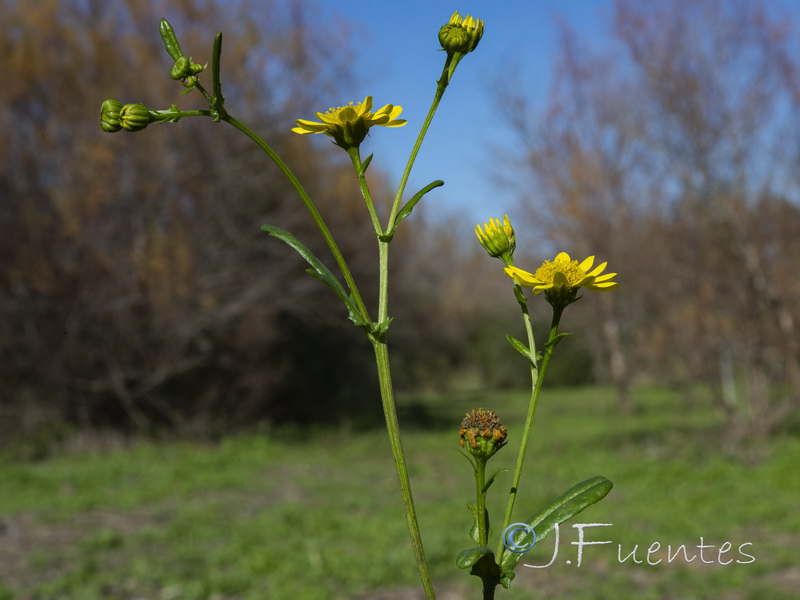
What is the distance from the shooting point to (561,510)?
0.77 meters

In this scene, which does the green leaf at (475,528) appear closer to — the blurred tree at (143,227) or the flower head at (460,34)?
the flower head at (460,34)

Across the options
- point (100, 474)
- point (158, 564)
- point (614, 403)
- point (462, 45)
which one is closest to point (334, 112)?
point (462, 45)

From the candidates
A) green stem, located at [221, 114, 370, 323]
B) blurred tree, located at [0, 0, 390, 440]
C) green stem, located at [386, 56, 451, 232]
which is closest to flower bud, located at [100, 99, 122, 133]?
green stem, located at [221, 114, 370, 323]

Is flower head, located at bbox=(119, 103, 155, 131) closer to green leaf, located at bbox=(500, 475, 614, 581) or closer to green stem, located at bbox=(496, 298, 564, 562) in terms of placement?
green stem, located at bbox=(496, 298, 564, 562)

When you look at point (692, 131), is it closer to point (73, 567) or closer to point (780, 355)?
point (780, 355)

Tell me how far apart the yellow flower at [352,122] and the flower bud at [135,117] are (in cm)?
13

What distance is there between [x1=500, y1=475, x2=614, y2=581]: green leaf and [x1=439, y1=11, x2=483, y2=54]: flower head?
1.35ft

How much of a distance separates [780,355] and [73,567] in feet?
19.5

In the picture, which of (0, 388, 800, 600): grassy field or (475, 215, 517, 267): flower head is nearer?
(475, 215, 517, 267): flower head

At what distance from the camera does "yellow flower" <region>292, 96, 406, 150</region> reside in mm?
735

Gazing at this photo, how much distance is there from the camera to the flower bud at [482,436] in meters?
0.75
